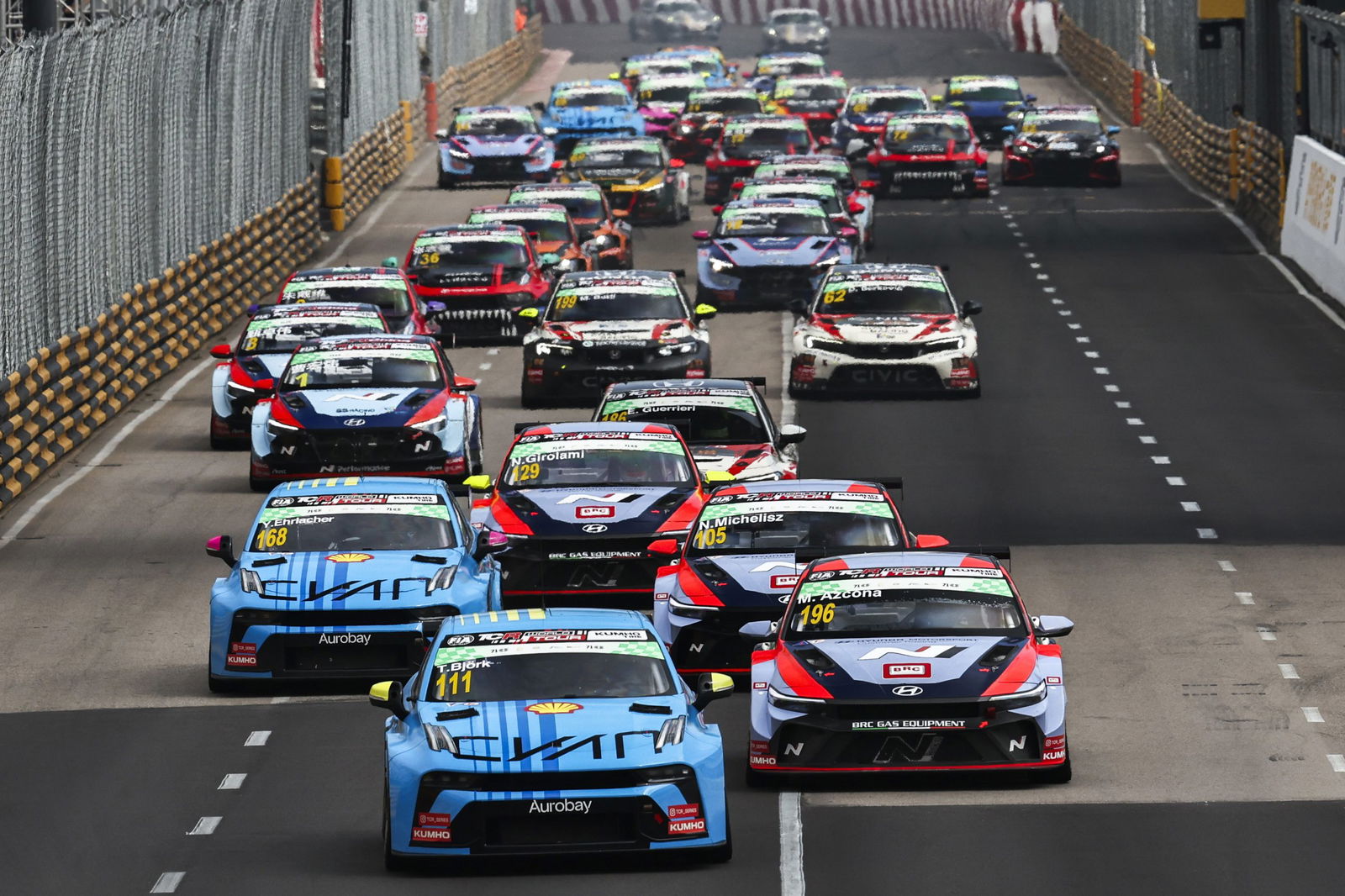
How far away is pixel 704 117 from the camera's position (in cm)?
6381

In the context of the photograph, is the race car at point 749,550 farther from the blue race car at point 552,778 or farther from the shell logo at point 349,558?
the blue race car at point 552,778

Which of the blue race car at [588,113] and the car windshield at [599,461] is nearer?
the car windshield at [599,461]

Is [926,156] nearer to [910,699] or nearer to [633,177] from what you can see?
[633,177]

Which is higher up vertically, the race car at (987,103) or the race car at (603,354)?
the race car at (603,354)

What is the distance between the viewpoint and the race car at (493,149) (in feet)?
187

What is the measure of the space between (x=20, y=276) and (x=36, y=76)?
2.25 m

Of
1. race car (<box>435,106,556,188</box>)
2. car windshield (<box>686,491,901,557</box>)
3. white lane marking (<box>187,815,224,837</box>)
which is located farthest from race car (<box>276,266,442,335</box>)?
race car (<box>435,106,556,188</box>)

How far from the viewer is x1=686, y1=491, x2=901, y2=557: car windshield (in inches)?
739

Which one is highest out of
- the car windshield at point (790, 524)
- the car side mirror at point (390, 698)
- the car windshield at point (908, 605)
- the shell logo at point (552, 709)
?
→ the shell logo at point (552, 709)

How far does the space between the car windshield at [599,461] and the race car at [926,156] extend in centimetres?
3279

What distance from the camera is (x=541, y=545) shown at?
2086 centimetres

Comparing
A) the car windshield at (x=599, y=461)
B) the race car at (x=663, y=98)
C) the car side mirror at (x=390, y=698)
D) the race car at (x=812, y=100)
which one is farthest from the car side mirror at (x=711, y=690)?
the race car at (x=663, y=98)

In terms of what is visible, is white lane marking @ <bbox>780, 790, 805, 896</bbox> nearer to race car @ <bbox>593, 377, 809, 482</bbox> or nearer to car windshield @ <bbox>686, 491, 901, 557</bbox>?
car windshield @ <bbox>686, 491, 901, 557</bbox>

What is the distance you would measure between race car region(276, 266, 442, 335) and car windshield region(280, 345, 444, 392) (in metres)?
5.80
